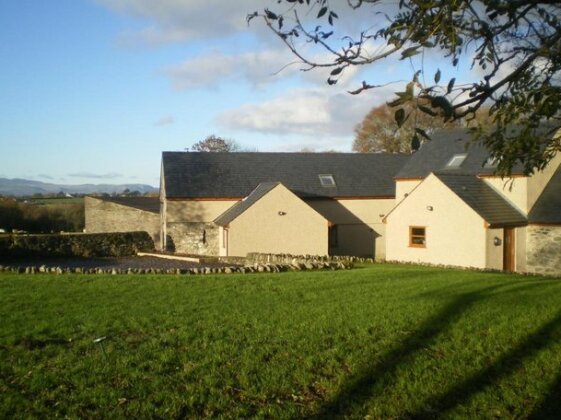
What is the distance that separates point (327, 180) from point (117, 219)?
15.2 metres

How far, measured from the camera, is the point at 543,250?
93.3 feet

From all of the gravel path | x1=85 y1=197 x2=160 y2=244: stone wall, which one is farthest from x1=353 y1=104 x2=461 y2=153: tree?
the gravel path

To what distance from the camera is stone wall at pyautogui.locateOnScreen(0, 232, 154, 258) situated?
2989 centimetres

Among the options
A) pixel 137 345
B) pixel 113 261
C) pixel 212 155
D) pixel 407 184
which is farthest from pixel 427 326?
pixel 212 155

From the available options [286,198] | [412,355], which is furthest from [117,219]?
[412,355]

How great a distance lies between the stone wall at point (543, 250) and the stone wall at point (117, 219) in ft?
80.0

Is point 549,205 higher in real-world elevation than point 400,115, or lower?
lower

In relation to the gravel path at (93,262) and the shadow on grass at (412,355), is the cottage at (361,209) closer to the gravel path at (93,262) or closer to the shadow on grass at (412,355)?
the gravel path at (93,262)

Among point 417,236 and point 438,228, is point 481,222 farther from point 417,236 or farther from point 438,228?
point 417,236

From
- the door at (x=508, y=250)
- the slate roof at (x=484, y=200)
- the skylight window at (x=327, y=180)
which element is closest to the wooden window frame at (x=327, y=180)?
the skylight window at (x=327, y=180)

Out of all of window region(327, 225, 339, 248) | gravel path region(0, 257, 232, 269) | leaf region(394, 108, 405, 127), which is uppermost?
leaf region(394, 108, 405, 127)

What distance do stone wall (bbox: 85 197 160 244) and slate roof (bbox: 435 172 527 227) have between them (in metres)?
21.5

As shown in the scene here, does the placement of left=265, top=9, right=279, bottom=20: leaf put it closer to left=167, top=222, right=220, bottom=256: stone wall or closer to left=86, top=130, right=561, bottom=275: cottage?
left=86, top=130, right=561, bottom=275: cottage

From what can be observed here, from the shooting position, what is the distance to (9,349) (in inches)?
324
